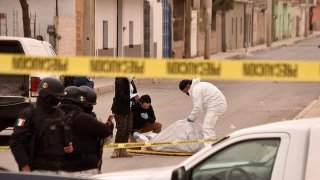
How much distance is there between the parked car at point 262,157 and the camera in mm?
6625

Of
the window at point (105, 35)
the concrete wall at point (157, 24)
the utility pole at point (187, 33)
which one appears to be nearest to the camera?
the window at point (105, 35)

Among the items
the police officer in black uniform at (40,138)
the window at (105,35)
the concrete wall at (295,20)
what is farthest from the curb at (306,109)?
the concrete wall at (295,20)

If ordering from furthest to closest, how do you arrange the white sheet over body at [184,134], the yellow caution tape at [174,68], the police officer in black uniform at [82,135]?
the white sheet over body at [184,134] < the police officer in black uniform at [82,135] < the yellow caution tape at [174,68]

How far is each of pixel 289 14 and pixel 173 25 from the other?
58388 millimetres

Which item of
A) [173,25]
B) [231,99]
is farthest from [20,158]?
[173,25]

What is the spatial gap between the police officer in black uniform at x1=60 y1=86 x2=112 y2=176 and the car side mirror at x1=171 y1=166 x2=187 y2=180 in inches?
79.1

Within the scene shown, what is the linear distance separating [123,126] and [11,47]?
243cm

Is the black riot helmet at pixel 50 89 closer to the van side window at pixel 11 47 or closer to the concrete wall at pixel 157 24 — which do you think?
the van side window at pixel 11 47

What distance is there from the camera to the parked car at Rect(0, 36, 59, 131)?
52.1 ft

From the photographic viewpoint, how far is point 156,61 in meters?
7.15

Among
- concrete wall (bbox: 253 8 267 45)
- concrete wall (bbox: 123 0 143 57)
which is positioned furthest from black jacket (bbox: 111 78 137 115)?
concrete wall (bbox: 253 8 267 45)

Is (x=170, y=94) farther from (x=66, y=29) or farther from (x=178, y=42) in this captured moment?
(x=178, y=42)

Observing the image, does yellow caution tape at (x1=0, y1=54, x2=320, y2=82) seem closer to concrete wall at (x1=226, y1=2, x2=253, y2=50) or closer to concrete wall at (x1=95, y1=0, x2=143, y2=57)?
concrete wall at (x1=95, y1=0, x2=143, y2=57)

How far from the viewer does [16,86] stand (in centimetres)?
1648
